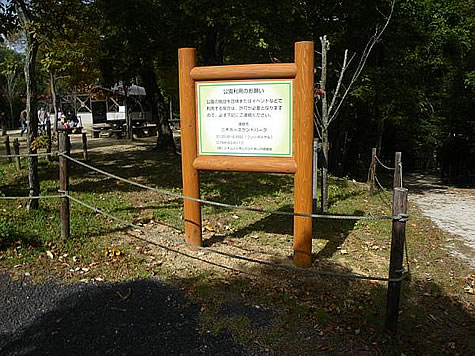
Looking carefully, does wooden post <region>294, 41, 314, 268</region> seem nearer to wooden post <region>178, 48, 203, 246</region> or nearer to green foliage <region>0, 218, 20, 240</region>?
wooden post <region>178, 48, 203, 246</region>

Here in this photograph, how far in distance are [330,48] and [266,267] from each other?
11.7 metres

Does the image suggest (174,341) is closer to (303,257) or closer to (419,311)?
(303,257)

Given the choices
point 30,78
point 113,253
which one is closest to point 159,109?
point 30,78

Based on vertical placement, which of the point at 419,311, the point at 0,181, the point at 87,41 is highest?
the point at 87,41

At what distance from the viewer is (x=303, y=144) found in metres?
4.93

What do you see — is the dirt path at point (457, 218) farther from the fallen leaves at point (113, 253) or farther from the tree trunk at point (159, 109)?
the tree trunk at point (159, 109)

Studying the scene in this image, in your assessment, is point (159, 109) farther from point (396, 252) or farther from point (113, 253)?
point (396, 252)

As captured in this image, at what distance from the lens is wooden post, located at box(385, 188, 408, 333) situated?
3635mm

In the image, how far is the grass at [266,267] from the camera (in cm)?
386

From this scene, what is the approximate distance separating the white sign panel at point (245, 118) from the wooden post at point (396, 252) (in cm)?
163

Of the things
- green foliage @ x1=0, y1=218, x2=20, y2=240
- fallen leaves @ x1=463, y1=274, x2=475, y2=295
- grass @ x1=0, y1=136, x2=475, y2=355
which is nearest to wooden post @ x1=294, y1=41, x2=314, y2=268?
grass @ x1=0, y1=136, x2=475, y2=355

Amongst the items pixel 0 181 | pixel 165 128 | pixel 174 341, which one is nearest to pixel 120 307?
pixel 174 341

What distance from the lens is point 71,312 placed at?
4.18 m

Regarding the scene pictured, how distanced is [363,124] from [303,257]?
54.6 feet
